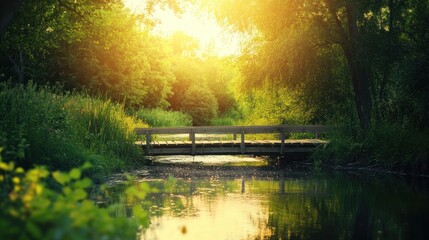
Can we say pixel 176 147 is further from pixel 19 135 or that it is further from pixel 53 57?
pixel 53 57

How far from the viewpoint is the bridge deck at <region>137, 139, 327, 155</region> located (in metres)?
23.6

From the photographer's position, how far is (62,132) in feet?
50.5

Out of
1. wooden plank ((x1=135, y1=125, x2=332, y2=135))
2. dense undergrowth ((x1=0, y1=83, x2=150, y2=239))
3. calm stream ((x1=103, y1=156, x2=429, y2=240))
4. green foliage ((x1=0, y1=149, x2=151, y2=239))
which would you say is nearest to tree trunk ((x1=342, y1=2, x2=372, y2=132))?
wooden plank ((x1=135, y1=125, x2=332, y2=135))

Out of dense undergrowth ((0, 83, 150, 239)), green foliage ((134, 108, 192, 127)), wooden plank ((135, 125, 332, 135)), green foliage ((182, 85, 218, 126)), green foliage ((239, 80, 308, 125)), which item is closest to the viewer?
dense undergrowth ((0, 83, 150, 239))

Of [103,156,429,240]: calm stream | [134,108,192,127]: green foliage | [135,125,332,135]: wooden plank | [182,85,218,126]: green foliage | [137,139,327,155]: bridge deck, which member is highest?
[182,85,218,126]: green foliage

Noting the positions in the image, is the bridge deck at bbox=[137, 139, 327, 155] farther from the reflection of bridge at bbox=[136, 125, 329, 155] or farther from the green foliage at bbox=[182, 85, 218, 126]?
the green foliage at bbox=[182, 85, 218, 126]

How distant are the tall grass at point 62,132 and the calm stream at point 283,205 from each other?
43.4 inches

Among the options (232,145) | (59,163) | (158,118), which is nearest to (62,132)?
(59,163)

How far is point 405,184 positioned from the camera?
17.1 meters

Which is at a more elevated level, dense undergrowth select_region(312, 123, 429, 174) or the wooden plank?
the wooden plank

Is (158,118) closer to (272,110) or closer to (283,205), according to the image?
(272,110)

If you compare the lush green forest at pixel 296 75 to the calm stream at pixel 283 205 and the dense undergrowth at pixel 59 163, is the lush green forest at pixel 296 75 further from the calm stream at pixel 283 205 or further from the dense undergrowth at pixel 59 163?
the calm stream at pixel 283 205

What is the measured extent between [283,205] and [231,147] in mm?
10727

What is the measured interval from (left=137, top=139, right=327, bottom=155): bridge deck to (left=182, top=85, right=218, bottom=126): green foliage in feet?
97.8
